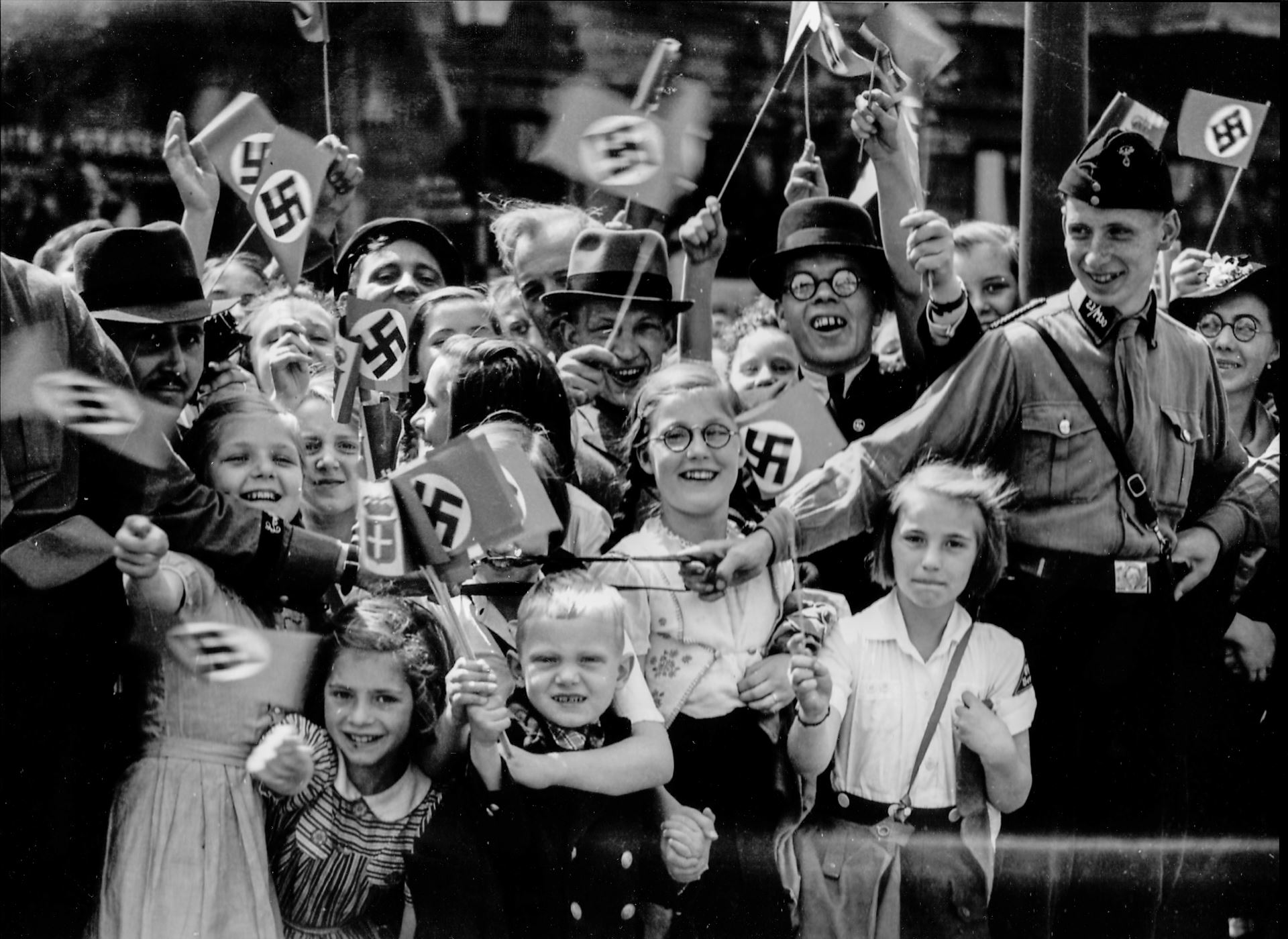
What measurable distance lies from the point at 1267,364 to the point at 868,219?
1260mm

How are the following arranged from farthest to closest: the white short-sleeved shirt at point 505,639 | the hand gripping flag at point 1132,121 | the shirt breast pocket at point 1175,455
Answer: the hand gripping flag at point 1132,121
the shirt breast pocket at point 1175,455
the white short-sleeved shirt at point 505,639

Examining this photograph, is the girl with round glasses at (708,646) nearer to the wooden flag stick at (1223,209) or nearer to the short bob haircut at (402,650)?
the short bob haircut at (402,650)

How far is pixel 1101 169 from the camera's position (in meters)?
4.50

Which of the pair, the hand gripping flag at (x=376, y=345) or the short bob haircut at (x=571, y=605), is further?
the hand gripping flag at (x=376, y=345)

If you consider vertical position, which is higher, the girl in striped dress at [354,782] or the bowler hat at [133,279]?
the bowler hat at [133,279]

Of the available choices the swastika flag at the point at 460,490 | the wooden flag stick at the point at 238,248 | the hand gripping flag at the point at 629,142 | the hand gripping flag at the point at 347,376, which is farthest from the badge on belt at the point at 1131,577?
the wooden flag stick at the point at 238,248

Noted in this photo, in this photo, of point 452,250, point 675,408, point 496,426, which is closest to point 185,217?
point 452,250

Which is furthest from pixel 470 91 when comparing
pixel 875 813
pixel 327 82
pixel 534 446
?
pixel 875 813

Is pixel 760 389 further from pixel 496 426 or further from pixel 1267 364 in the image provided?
pixel 1267 364

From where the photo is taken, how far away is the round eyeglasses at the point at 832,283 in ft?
14.8

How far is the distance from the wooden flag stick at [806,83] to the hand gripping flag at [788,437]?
68 cm

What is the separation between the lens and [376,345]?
173 inches

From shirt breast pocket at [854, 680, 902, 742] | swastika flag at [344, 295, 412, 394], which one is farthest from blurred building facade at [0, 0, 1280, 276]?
shirt breast pocket at [854, 680, 902, 742]

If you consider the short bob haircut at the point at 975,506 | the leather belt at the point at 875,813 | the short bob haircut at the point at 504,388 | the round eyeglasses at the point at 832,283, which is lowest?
the leather belt at the point at 875,813
